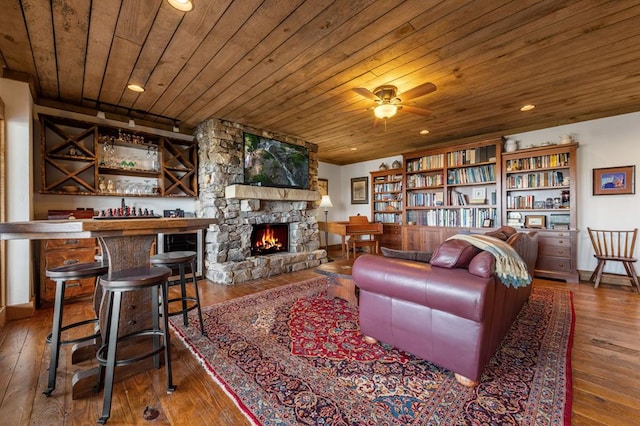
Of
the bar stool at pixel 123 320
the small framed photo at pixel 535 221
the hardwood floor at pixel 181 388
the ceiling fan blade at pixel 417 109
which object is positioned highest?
the ceiling fan blade at pixel 417 109

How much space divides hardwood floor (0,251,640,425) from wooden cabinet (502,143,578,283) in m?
1.67

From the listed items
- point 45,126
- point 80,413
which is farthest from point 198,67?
point 80,413

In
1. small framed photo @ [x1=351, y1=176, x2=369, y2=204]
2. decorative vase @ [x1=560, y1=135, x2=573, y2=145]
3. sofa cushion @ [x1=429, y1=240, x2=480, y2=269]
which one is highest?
decorative vase @ [x1=560, y1=135, x2=573, y2=145]

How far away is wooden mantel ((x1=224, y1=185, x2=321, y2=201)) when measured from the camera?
155 inches

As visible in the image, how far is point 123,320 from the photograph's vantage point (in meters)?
1.74

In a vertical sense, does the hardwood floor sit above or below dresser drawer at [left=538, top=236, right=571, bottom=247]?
below

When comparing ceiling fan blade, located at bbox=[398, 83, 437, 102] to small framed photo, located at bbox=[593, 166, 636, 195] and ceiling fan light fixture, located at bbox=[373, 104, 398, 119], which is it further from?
small framed photo, located at bbox=[593, 166, 636, 195]

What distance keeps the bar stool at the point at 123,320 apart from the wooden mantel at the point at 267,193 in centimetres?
232

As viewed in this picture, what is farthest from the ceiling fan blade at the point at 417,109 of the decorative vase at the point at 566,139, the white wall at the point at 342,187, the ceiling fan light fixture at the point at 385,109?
the white wall at the point at 342,187

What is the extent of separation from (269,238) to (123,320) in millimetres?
3079

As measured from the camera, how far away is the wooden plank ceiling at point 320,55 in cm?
184

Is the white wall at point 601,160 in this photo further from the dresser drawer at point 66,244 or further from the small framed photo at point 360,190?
the dresser drawer at point 66,244

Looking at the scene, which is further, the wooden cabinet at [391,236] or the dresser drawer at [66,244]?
the wooden cabinet at [391,236]

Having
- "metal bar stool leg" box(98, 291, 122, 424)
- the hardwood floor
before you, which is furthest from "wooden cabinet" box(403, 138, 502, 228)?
"metal bar stool leg" box(98, 291, 122, 424)
